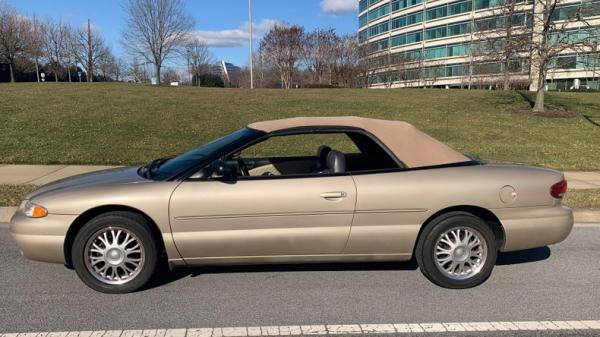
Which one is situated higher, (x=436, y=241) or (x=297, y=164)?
(x=297, y=164)

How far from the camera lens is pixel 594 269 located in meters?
4.65

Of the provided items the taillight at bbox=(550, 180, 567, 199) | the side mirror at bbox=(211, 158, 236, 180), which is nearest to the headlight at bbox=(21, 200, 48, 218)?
the side mirror at bbox=(211, 158, 236, 180)

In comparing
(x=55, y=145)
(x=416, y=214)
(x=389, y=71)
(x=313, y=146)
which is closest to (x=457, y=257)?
(x=416, y=214)

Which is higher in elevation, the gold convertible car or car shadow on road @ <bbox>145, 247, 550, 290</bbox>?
the gold convertible car

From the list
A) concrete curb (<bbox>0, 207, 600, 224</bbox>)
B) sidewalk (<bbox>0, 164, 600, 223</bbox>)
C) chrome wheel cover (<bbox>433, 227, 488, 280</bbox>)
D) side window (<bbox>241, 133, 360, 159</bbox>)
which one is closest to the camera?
chrome wheel cover (<bbox>433, 227, 488, 280</bbox>)

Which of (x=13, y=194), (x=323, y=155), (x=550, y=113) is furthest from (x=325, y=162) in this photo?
(x=550, y=113)

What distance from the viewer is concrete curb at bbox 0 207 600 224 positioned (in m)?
6.29

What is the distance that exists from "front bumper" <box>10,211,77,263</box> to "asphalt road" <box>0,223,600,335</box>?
Answer: 35cm

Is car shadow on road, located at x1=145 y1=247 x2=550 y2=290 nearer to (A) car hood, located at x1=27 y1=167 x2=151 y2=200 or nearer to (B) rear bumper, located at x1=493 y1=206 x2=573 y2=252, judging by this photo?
(B) rear bumper, located at x1=493 y1=206 x2=573 y2=252

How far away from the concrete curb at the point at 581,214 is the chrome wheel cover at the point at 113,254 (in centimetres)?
318

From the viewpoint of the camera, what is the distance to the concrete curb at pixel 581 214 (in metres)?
6.29

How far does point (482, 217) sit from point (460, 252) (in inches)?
15.5

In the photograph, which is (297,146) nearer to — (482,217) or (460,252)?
(482,217)

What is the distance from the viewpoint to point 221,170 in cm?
384
